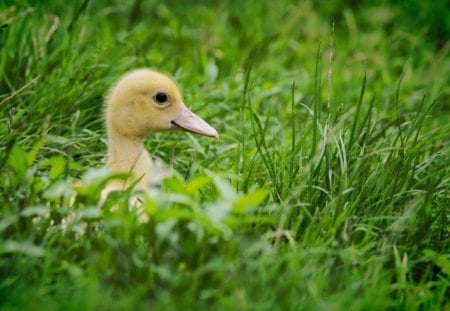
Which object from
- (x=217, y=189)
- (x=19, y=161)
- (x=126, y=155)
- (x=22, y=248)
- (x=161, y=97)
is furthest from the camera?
(x=161, y=97)

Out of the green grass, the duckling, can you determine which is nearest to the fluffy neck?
the duckling

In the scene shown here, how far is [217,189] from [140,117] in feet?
2.50

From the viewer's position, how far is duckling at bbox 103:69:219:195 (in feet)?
14.7

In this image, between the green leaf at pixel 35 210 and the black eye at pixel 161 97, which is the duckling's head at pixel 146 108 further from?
the green leaf at pixel 35 210

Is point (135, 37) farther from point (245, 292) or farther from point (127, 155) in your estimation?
point (245, 292)

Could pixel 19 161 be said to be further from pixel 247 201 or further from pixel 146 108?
pixel 146 108

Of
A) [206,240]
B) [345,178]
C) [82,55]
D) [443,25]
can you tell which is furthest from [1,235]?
[443,25]

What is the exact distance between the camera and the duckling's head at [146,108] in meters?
4.53

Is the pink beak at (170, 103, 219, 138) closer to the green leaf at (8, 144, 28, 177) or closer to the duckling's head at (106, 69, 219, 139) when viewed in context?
the duckling's head at (106, 69, 219, 139)

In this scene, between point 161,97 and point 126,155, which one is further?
point 161,97

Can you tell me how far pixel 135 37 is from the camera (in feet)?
20.2

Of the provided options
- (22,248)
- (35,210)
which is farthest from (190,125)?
(22,248)

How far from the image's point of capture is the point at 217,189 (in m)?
3.93

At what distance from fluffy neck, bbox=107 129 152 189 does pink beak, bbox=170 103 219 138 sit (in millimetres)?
206
